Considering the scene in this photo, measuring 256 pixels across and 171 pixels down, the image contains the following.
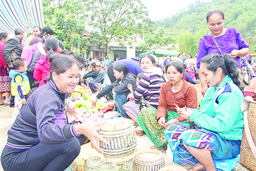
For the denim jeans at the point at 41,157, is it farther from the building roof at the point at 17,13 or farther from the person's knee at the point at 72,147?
the building roof at the point at 17,13

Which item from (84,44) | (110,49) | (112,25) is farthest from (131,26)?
(84,44)

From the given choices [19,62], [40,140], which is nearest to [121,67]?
[19,62]

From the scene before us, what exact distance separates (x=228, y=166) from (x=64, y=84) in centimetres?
181

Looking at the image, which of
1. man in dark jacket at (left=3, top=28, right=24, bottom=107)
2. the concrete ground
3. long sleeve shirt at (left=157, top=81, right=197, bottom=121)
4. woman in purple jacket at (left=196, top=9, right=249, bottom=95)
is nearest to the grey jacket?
man in dark jacket at (left=3, top=28, right=24, bottom=107)

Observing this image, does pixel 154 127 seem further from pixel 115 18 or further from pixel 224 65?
pixel 115 18

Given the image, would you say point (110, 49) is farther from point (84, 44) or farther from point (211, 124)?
point (211, 124)

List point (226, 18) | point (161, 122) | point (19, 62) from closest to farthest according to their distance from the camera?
point (161, 122) → point (19, 62) → point (226, 18)

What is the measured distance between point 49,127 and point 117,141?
627 mm

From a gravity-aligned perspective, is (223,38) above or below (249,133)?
above

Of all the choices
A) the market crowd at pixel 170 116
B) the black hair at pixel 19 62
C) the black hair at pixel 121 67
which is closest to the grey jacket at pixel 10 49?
the black hair at pixel 19 62

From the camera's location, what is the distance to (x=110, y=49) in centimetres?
3269

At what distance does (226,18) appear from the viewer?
6253 centimetres

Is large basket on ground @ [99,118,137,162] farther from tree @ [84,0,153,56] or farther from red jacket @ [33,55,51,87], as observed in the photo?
tree @ [84,0,153,56]

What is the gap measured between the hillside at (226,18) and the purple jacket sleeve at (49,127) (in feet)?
170
